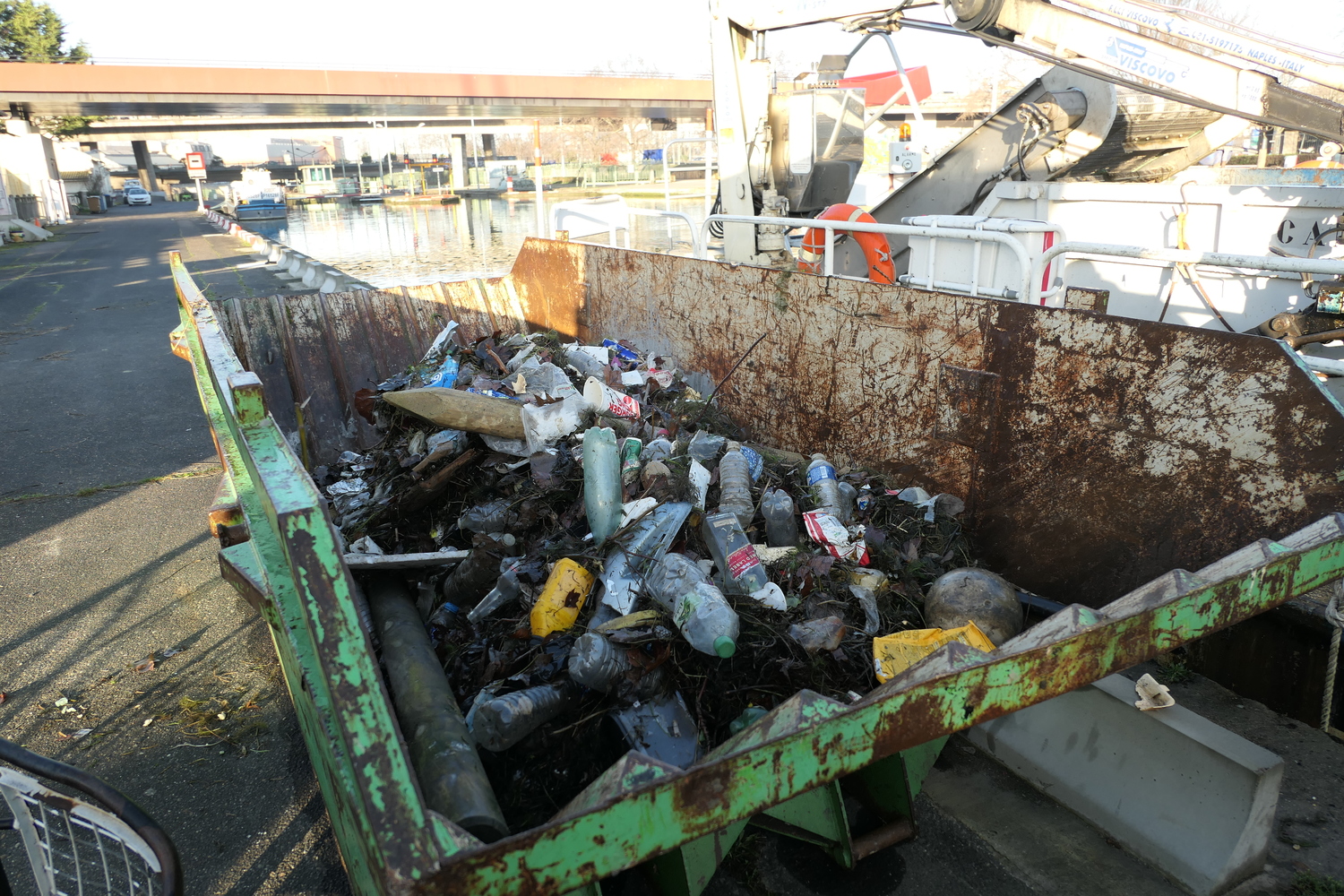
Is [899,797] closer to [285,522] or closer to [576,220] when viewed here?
[285,522]

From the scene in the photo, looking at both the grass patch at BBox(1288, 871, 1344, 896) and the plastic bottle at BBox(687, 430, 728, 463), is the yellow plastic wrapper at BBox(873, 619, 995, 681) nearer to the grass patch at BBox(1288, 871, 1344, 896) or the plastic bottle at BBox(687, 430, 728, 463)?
the grass patch at BBox(1288, 871, 1344, 896)

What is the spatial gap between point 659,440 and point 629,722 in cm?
157

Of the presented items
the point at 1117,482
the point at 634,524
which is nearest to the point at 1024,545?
the point at 1117,482

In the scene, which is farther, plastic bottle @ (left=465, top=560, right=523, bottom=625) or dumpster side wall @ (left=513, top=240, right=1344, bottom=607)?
plastic bottle @ (left=465, top=560, right=523, bottom=625)

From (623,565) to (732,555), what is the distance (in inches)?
14.8

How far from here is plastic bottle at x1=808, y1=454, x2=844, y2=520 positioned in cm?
310

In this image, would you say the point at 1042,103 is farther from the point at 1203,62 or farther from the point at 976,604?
the point at 976,604

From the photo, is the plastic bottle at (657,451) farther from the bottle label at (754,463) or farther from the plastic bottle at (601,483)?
the bottle label at (754,463)

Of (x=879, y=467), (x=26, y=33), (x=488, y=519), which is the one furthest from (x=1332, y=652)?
(x=26, y=33)

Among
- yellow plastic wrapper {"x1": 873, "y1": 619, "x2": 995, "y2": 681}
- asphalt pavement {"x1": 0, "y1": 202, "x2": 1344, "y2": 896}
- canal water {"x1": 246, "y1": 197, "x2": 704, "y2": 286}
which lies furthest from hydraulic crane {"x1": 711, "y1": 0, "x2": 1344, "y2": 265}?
yellow plastic wrapper {"x1": 873, "y1": 619, "x2": 995, "y2": 681}

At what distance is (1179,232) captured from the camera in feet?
18.7

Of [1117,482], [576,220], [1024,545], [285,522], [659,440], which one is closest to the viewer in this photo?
[285,522]

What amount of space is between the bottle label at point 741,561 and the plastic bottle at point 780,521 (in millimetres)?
306

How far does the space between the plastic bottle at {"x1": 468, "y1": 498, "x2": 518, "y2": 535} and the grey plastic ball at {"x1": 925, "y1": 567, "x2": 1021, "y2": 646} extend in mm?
1623
